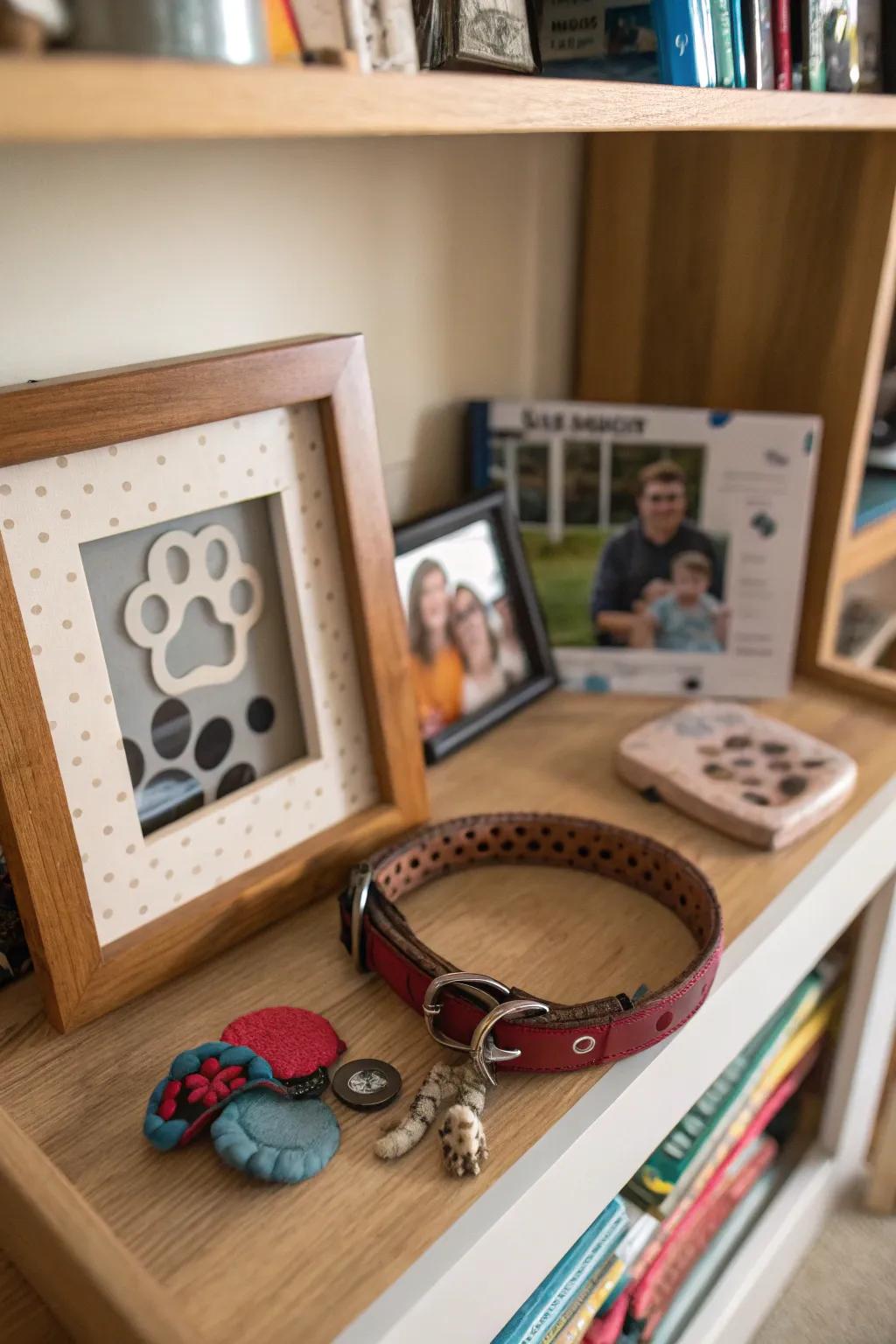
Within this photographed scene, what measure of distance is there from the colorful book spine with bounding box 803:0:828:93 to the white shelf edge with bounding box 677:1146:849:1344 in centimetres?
111

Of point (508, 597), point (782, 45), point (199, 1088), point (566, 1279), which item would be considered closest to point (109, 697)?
point (199, 1088)

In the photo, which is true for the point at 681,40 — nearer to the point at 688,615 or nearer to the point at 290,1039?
the point at 688,615

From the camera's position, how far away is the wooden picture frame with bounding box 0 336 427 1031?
0.57 metres

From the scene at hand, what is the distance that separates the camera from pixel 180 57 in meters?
0.42

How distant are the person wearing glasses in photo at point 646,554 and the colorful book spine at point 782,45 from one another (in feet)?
1.11

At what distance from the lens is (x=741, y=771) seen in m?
0.88

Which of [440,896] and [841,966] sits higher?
[440,896]

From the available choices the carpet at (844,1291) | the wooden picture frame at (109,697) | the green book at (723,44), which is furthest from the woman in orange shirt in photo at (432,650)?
the carpet at (844,1291)

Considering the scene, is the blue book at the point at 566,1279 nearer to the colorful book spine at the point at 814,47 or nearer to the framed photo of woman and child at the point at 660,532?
the framed photo of woman and child at the point at 660,532

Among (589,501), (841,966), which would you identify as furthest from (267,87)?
(841,966)

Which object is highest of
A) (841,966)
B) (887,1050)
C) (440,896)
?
(440,896)

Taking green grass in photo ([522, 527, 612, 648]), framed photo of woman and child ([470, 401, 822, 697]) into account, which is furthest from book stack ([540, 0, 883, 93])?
green grass in photo ([522, 527, 612, 648])

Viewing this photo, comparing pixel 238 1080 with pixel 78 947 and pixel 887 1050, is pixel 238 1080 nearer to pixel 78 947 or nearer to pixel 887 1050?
pixel 78 947

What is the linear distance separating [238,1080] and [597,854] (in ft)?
1.12
